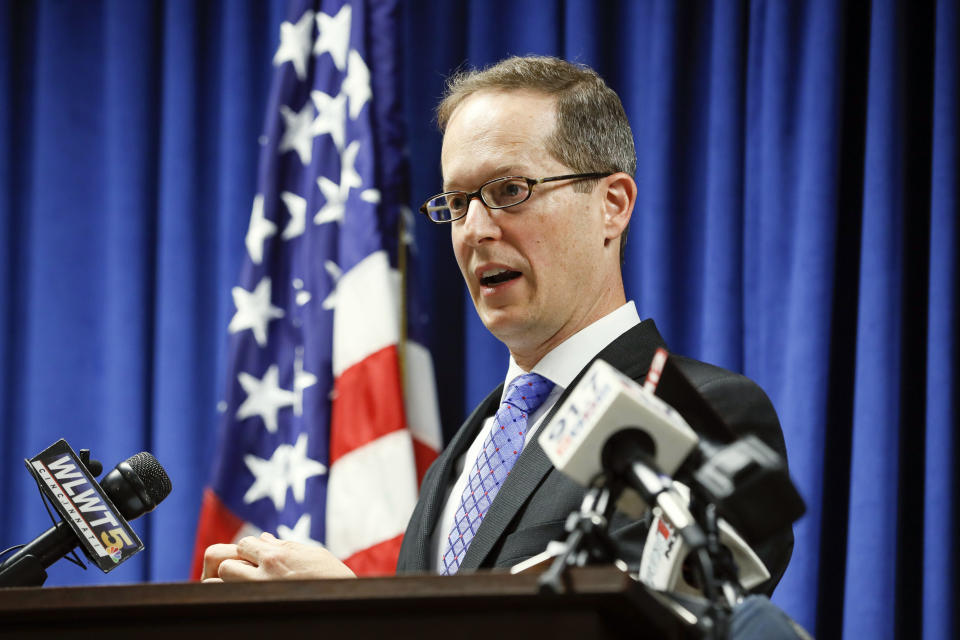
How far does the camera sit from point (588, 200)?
188cm

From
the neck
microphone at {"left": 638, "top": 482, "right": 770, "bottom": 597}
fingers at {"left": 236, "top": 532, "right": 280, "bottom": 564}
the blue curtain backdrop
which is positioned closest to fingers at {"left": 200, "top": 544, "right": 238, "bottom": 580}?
fingers at {"left": 236, "top": 532, "right": 280, "bottom": 564}

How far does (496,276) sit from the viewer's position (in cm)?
186

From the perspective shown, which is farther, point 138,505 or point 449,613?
point 138,505

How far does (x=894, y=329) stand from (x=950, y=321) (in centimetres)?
12

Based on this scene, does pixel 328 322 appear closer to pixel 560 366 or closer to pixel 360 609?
pixel 560 366

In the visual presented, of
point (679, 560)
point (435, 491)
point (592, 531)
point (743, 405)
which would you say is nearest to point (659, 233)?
point (435, 491)

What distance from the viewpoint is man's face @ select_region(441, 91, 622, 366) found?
1.82m

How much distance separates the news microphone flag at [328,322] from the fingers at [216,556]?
140 centimetres

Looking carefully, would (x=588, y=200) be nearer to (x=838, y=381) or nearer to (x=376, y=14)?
(x=838, y=381)

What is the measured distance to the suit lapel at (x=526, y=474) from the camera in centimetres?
152

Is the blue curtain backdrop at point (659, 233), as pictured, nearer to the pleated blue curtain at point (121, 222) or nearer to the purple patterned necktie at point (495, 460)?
the pleated blue curtain at point (121, 222)

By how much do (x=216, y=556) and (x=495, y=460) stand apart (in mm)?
507

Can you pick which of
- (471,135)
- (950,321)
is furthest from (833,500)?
(471,135)

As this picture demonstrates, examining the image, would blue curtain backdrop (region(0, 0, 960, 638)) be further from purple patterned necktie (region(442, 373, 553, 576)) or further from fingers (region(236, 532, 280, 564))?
fingers (region(236, 532, 280, 564))
